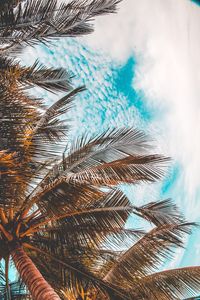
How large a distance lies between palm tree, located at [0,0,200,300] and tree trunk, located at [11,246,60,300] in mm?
17

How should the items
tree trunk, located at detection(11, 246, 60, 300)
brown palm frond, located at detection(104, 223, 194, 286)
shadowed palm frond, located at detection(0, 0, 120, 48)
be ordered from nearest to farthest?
tree trunk, located at detection(11, 246, 60, 300)
shadowed palm frond, located at detection(0, 0, 120, 48)
brown palm frond, located at detection(104, 223, 194, 286)

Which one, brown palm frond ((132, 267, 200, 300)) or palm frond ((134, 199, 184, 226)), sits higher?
palm frond ((134, 199, 184, 226))

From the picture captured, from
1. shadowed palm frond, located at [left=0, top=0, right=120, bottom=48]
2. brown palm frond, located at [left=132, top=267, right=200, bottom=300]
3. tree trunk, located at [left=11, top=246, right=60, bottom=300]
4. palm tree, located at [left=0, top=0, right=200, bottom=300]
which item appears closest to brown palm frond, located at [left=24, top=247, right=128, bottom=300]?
palm tree, located at [left=0, top=0, right=200, bottom=300]

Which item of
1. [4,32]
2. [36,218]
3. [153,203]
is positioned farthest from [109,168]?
[4,32]

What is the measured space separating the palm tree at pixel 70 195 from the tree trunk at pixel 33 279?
0.02m

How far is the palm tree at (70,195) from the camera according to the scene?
5.57 meters

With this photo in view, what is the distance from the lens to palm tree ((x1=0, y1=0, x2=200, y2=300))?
5.57m

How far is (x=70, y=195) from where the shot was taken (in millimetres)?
5633

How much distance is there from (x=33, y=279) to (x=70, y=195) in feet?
4.65

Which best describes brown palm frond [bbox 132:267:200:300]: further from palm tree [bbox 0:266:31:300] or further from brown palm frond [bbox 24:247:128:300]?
palm tree [bbox 0:266:31:300]

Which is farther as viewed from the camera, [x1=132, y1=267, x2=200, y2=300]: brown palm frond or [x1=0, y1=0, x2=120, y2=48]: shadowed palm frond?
[x1=132, y1=267, x2=200, y2=300]: brown palm frond

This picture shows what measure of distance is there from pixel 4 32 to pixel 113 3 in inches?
77.8

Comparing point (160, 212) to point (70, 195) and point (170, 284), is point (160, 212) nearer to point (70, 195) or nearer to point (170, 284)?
point (70, 195)

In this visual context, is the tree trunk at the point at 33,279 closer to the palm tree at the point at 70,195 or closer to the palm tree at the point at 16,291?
the palm tree at the point at 70,195
